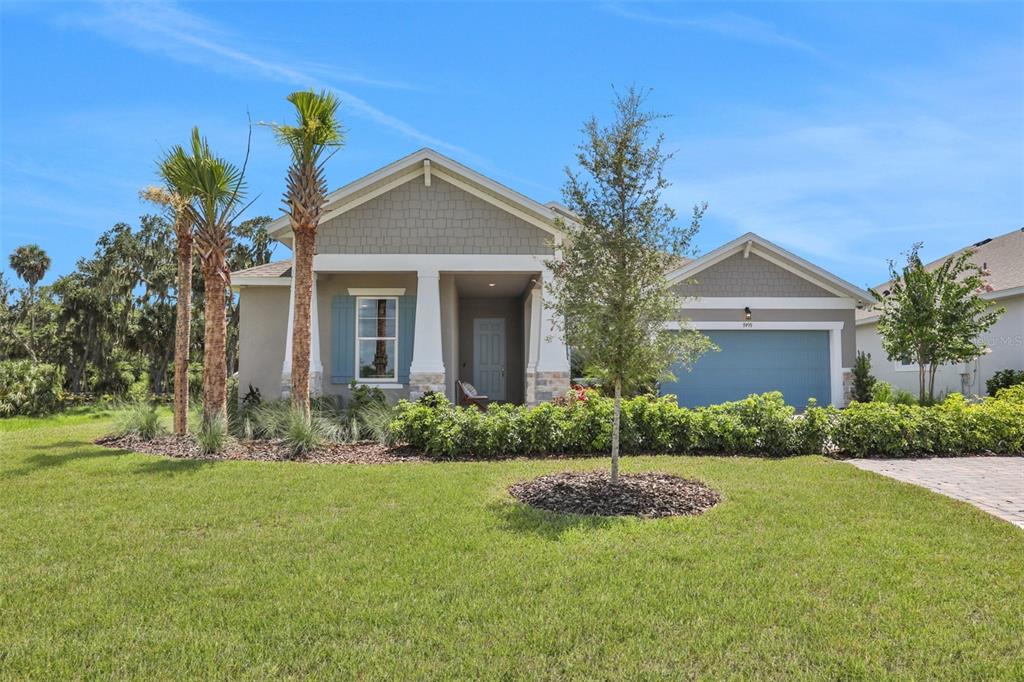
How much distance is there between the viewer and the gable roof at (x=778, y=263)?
17500mm

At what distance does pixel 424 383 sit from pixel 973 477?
9.50 meters

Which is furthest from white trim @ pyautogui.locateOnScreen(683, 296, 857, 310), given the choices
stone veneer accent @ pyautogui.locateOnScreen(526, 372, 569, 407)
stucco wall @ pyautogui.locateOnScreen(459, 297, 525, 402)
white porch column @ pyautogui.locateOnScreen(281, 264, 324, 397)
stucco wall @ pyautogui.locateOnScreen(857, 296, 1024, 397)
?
white porch column @ pyautogui.locateOnScreen(281, 264, 324, 397)

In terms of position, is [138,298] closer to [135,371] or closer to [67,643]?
[135,371]

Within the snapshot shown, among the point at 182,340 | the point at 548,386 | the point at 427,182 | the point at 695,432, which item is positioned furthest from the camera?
the point at 427,182

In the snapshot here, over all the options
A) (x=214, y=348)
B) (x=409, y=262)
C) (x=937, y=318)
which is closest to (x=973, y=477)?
(x=937, y=318)

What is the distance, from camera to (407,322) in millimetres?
14914

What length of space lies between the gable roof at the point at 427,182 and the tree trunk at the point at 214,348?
280 cm

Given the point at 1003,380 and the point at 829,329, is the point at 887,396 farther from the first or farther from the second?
the point at 1003,380

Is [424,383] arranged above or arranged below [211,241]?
below

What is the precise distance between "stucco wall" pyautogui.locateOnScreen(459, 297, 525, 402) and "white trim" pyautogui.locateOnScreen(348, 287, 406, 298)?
11.3 feet

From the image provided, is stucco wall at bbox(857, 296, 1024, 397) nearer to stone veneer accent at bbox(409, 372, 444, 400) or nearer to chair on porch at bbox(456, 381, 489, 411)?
chair on porch at bbox(456, 381, 489, 411)

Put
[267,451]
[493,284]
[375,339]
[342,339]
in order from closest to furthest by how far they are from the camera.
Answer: [267,451]
[342,339]
[375,339]
[493,284]

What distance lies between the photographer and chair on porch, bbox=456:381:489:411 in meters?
15.0

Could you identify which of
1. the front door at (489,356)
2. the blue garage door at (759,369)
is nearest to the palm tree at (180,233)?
the front door at (489,356)
